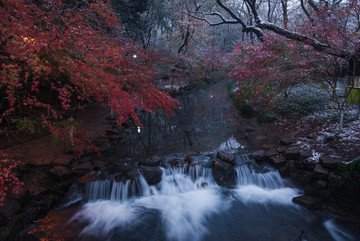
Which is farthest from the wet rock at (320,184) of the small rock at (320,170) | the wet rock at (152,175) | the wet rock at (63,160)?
the wet rock at (63,160)

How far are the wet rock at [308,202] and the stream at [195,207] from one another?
13 centimetres

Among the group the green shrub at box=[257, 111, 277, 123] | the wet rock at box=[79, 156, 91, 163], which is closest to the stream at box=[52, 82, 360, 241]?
the wet rock at box=[79, 156, 91, 163]

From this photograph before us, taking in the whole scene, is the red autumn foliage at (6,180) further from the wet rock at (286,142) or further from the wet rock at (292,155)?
the wet rock at (286,142)

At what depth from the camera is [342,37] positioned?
5965mm

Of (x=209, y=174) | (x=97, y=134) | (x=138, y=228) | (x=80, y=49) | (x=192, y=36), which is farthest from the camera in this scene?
(x=192, y=36)

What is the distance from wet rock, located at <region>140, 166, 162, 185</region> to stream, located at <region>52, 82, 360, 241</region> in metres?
0.11

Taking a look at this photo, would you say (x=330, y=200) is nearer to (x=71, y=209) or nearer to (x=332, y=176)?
(x=332, y=176)

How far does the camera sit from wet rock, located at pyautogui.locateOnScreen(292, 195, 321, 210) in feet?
16.6

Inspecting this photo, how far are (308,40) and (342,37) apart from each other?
43.0 inches

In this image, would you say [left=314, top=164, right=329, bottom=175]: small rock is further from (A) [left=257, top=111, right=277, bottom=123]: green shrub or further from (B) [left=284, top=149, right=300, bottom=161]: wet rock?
(A) [left=257, top=111, right=277, bottom=123]: green shrub

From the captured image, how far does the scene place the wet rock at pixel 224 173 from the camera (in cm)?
631

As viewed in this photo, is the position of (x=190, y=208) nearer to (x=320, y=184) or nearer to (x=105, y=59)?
(x=320, y=184)

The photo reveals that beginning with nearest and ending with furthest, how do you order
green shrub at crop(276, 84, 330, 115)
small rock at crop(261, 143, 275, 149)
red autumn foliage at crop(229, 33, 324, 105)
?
small rock at crop(261, 143, 275, 149) → red autumn foliage at crop(229, 33, 324, 105) → green shrub at crop(276, 84, 330, 115)

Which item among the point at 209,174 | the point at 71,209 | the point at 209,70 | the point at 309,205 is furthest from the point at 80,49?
the point at 209,70
